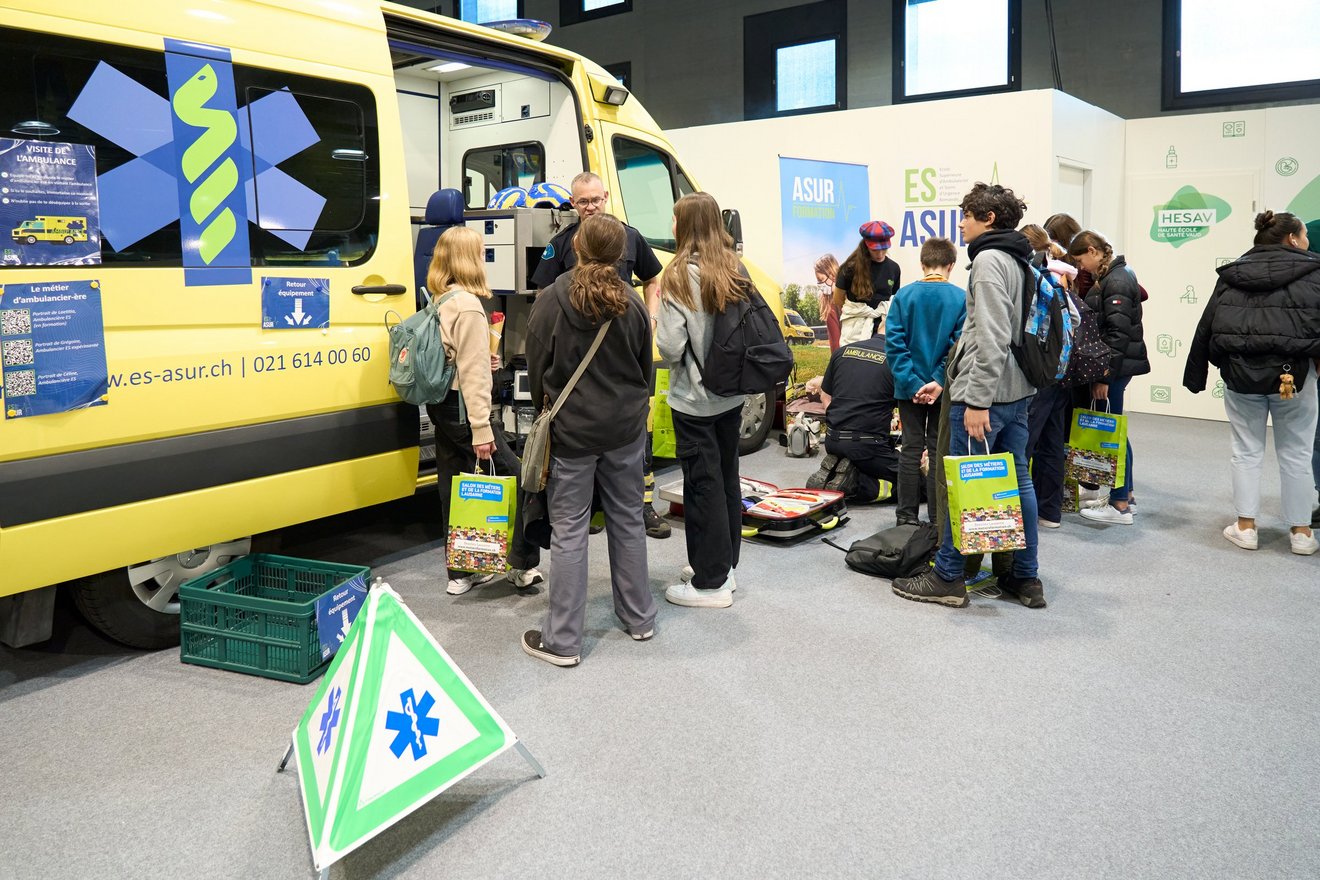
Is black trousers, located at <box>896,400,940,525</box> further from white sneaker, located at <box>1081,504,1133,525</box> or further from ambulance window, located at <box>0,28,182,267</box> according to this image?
ambulance window, located at <box>0,28,182,267</box>

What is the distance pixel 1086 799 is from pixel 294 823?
1963 mm

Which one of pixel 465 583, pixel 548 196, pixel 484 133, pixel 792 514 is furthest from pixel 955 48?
pixel 465 583

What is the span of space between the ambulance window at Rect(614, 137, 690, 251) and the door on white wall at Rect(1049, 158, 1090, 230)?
338 centimetres

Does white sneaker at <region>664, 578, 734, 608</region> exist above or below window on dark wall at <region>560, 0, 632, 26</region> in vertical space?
below

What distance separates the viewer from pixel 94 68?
289cm

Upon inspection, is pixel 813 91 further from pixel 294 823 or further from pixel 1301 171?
pixel 294 823

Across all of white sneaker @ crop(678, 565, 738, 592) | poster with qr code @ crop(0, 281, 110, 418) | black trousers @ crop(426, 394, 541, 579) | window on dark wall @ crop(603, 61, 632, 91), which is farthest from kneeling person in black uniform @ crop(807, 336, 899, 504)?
window on dark wall @ crop(603, 61, 632, 91)

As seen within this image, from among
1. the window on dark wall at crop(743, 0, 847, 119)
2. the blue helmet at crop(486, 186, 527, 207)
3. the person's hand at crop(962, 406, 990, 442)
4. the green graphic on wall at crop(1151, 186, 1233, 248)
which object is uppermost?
the window on dark wall at crop(743, 0, 847, 119)

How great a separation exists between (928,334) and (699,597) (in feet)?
5.22

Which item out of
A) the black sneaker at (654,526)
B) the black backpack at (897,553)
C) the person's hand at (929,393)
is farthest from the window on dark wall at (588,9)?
the black backpack at (897,553)

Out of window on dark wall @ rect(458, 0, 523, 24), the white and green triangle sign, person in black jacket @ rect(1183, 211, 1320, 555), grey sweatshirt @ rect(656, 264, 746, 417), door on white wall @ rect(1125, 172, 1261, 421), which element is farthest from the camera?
window on dark wall @ rect(458, 0, 523, 24)

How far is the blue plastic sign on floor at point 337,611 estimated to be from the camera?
320 centimetres

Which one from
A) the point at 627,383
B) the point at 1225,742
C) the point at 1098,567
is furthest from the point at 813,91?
the point at 1225,742

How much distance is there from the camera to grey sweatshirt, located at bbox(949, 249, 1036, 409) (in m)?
3.50
